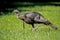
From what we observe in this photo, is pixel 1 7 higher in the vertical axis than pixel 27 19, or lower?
lower

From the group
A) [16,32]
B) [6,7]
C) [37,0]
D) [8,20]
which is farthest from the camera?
[37,0]

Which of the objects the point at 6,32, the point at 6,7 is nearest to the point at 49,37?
the point at 6,32

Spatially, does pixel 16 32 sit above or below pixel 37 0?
above

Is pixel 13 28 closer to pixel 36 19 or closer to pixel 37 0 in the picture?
pixel 36 19

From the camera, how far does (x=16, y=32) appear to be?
28.6ft

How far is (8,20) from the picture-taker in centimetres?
1035

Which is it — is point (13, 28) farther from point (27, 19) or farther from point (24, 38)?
point (24, 38)

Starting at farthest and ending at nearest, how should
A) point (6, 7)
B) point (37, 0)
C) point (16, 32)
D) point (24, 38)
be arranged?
point (37, 0) < point (6, 7) < point (16, 32) < point (24, 38)

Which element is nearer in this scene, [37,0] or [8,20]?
[8,20]

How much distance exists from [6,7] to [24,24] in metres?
4.79

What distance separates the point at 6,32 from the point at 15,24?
989 millimetres

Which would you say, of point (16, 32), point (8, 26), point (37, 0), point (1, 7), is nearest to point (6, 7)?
point (1, 7)

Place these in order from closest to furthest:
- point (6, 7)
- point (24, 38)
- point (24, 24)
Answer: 1. point (24, 38)
2. point (24, 24)
3. point (6, 7)

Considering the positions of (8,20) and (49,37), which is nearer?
(49,37)
